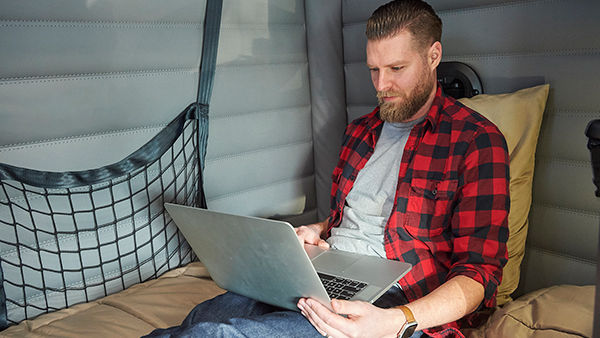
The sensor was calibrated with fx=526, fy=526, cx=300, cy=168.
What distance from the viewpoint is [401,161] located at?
1.36 meters

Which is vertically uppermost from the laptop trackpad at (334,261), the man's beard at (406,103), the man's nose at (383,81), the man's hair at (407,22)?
the man's hair at (407,22)

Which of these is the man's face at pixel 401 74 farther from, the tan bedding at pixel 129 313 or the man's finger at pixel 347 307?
the tan bedding at pixel 129 313

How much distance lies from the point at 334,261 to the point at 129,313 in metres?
0.64

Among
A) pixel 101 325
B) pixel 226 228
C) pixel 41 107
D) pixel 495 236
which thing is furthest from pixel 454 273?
pixel 41 107

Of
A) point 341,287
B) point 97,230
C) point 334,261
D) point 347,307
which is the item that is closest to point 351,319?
point 347,307

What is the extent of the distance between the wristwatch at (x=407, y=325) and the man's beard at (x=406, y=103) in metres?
0.53

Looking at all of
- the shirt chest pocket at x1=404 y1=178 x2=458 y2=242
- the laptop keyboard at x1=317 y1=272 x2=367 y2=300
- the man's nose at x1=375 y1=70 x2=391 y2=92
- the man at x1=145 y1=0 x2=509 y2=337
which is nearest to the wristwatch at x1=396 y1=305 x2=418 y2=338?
the man at x1=145 y1=0 x2=509 y2=337

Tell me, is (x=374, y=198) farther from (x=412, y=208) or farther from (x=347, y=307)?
(x=347, y=307)

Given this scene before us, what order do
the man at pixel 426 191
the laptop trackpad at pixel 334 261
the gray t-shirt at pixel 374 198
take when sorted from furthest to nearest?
the gray t-shirt at pixel 374 198 → the laptop trackpad at pixel 334 261 → the man at pixel 426 191

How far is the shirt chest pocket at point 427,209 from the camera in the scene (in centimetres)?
126

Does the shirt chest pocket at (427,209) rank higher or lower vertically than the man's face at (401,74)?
lower

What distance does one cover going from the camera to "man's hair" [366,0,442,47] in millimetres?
1342

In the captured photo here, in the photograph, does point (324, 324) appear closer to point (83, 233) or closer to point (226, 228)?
point (226, 228)

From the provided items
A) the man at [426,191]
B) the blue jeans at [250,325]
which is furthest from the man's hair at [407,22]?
the blue jeans at [250,325]
